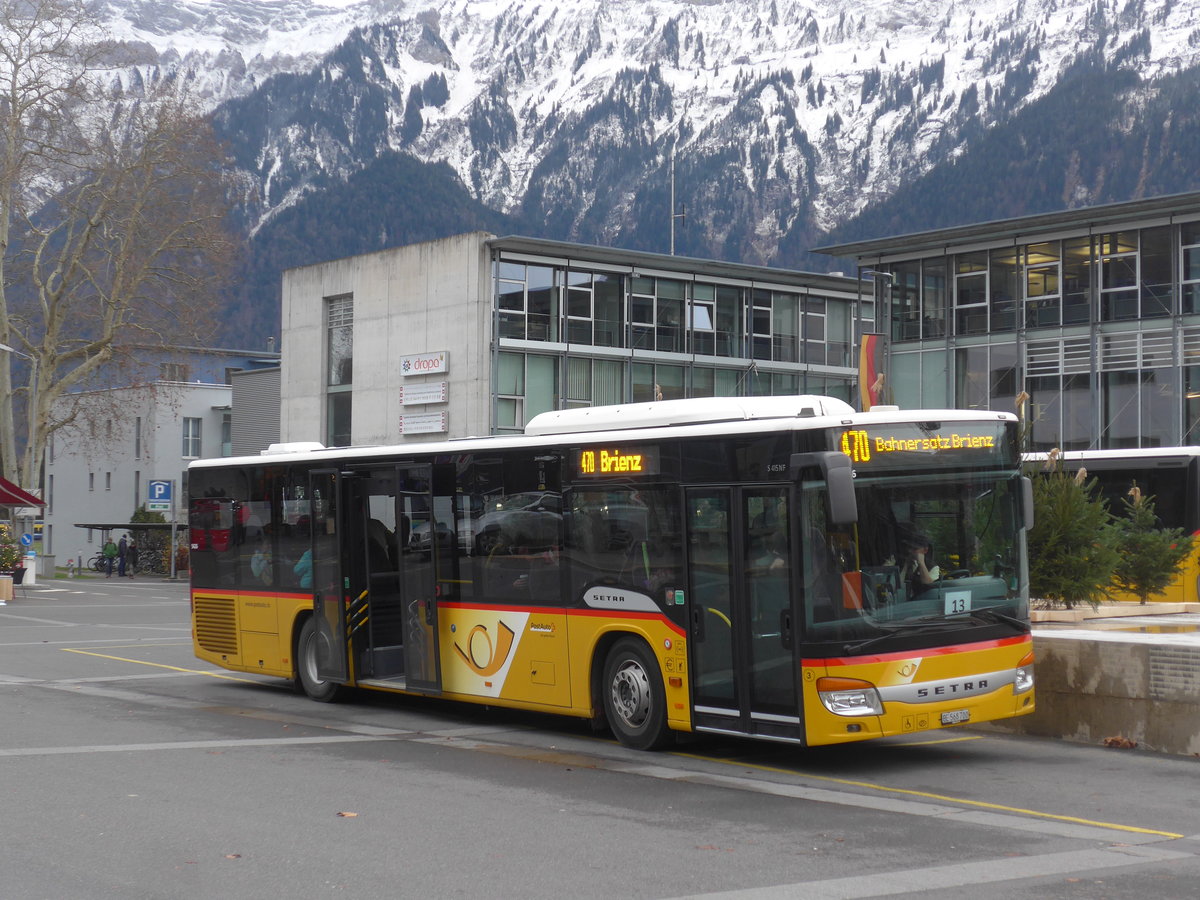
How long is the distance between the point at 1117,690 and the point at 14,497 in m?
34.8

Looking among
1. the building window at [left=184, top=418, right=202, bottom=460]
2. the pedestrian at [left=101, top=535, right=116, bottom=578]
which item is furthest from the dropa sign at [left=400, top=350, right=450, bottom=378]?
the building window at [left=184, top=418, right=202, bottom=460]

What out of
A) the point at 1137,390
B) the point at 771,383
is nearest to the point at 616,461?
the point at 1137,390

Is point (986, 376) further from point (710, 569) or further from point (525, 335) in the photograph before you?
point (710, 569)

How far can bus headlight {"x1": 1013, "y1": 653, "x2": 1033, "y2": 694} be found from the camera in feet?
38.1

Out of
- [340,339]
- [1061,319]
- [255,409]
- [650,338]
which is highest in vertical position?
[340,339]

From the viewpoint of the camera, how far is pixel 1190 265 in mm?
41406

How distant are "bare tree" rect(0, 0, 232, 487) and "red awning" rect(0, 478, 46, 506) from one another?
40.3ft

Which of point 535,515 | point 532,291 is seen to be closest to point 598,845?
point 535,515

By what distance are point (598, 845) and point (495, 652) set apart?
550 cm

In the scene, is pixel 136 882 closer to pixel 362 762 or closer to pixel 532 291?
pixel 362 762

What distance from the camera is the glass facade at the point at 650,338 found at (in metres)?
52.2

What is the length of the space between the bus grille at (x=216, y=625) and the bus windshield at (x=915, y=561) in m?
9.28

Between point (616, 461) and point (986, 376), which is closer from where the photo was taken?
point (616, 461)

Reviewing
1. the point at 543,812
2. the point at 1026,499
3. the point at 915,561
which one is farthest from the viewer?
the point at 1026,499
